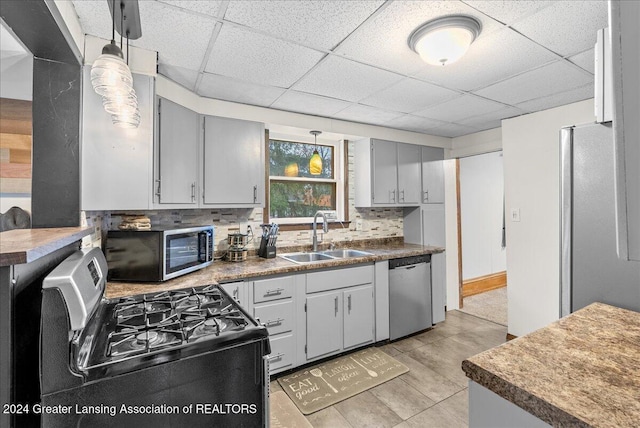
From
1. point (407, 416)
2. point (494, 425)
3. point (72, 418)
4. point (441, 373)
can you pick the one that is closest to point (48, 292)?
point (72, 418)

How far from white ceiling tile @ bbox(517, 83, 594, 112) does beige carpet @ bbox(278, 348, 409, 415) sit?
2.69 meters

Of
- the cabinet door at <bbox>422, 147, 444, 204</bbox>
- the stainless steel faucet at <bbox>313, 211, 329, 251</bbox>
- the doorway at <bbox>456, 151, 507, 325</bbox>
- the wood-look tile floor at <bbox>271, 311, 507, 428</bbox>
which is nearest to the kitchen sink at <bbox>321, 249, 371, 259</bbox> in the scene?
the stainless steel faucet at <bbox>313, 211, 329, 251</bbox>

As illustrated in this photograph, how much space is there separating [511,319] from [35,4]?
13.8 feet

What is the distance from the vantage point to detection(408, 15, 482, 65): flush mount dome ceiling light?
5.09 feet

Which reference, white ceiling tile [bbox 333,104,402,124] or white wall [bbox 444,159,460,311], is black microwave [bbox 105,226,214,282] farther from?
white wall [bbox 444,159,460,311]

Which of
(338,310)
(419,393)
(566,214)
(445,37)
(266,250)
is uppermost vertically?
(445,37)

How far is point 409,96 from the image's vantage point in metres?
2.62

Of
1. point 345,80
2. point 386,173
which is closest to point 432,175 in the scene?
point 386,173

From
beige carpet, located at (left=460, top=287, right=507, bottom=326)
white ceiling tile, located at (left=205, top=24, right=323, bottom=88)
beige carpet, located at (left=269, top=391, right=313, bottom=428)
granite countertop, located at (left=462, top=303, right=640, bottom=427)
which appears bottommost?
beige carpet, located at (left=460, top=287, right=507, bottom=326)

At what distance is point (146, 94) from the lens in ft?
6.16

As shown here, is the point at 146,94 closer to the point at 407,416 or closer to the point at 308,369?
the point at 308,369

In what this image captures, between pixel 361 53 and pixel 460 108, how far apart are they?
1523 millimetres

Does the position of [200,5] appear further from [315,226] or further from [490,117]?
[490,117]

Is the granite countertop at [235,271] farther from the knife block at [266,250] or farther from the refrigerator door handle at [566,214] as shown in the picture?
the refrigerator door handle at [566,214]
